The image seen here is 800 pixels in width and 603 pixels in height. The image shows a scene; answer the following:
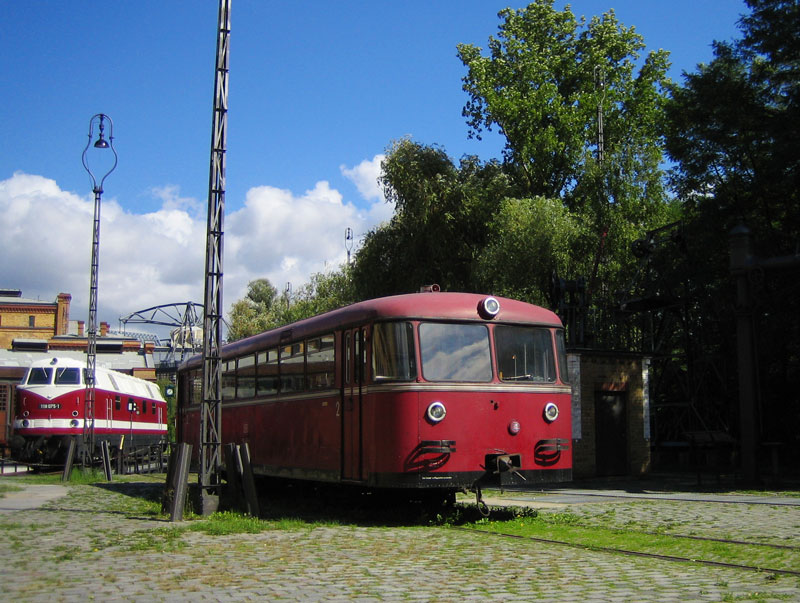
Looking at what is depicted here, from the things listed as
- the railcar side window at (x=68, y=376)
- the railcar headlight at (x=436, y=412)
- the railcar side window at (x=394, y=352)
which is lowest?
the railcar headlight at (x=436, y=412)

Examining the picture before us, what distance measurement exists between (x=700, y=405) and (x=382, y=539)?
21.5m

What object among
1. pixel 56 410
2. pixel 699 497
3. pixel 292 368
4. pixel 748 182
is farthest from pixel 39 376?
pixel 748 182

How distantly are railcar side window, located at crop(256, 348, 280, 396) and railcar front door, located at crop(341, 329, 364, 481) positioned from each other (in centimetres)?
315

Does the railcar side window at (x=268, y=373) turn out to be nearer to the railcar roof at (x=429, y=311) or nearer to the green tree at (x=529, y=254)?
the railcar roof at (x=429, y=311)

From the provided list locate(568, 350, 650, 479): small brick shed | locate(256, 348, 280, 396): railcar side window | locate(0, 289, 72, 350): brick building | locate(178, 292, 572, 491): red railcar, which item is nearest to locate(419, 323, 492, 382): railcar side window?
locate(178, 292, 572, 491): red railcar

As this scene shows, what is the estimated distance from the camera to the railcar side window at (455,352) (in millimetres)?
11969

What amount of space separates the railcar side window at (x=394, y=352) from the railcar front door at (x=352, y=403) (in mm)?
427

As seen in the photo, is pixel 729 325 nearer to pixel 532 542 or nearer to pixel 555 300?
pixel 555 300

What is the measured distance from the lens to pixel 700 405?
2934 centimetres

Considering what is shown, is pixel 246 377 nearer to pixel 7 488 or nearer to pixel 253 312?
pixel 7 488

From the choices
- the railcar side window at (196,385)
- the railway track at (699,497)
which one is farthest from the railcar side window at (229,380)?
the railway track at (699,497)

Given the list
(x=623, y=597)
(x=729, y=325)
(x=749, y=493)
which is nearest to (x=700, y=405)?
(x=729, y=325)

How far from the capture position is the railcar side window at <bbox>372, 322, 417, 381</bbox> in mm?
11859

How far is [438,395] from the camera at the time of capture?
1180 cm
